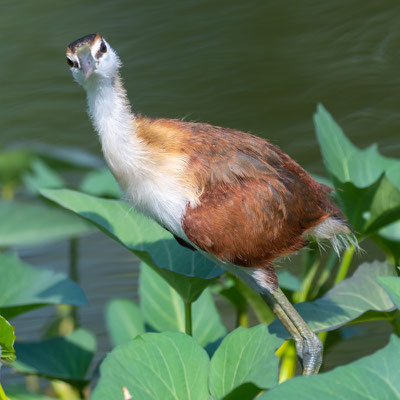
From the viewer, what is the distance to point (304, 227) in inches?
56.7

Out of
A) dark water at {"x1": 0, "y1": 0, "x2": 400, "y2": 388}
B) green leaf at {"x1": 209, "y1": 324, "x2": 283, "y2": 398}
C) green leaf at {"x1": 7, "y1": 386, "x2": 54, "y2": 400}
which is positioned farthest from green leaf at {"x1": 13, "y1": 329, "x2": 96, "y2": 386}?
dark water at {"x1": 0, "y1": 0, "x2": 400, "y2": 388}

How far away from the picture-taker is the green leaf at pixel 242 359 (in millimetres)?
1081

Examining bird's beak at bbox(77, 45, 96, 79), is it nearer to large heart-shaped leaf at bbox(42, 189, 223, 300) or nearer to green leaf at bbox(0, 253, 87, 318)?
large heart-shaped leaf at bbox(42, 189, 223, 300)

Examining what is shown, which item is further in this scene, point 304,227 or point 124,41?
point 124,41

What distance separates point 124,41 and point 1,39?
0.54m

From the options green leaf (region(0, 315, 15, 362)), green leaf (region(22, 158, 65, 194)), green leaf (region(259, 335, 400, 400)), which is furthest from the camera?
green leaf (region(22, 158, 65, 194))

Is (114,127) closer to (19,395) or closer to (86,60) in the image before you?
(86,60)

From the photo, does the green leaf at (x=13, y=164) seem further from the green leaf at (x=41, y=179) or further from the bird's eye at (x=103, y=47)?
the bird's eye at (x=103, y=47)

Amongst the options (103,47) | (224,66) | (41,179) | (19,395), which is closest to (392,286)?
(103,47)

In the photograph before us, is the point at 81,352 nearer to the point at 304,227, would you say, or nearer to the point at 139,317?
the point at 139,317

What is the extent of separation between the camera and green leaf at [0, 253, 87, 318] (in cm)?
143

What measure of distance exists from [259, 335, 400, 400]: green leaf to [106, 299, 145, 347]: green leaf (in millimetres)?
870

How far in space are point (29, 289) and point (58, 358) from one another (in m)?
0.19

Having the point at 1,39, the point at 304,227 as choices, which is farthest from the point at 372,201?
the point at 1,39
